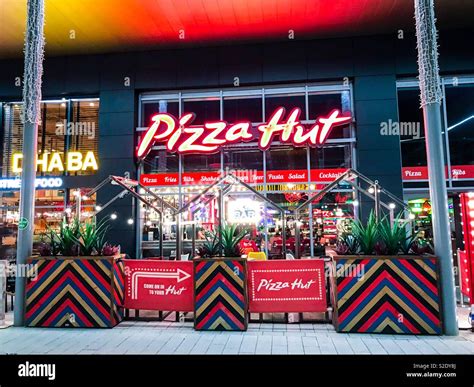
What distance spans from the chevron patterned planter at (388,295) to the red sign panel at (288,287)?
0.28 metres

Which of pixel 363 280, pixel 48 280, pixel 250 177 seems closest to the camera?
pixel 363 280

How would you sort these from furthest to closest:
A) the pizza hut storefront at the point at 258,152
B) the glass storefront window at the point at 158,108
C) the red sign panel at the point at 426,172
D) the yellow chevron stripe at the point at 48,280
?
the glass storefront window at the point at 158,108
the pizza hut storefront at the point at 258,152
the red sign panel at the point at 426,172
the yellow chevron stripe at the point at 48,280

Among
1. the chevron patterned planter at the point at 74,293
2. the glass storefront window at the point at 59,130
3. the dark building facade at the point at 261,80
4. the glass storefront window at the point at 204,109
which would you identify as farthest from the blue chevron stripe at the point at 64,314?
the glass storefront window at the point at 204,109

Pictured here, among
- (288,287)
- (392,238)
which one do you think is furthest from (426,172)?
(288,287)

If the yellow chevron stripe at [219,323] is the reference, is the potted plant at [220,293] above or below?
above

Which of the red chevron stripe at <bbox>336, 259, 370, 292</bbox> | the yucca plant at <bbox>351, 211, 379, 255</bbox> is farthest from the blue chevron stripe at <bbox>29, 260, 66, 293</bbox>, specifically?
the yucca plant at <bbox>351, 211, 379, 255</bbox>

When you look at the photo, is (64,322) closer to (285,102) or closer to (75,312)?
(75,312)

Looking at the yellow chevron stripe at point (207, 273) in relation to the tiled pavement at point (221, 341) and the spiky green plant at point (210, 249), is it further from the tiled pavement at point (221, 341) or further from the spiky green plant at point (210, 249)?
the tiled pavement at point (221, 341)

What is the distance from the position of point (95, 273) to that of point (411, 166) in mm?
9319

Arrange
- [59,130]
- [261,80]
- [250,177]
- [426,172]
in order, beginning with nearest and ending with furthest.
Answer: [426,172]
[261,80]
[250,177]
[59,130]

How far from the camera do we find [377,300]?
16.4 ft

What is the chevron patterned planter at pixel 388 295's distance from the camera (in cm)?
494

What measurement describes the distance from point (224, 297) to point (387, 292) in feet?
7.67

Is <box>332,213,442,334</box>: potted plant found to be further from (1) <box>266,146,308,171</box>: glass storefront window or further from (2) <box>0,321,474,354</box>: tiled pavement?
(1) <box>266,146,308,171</box>: glass storefront window
